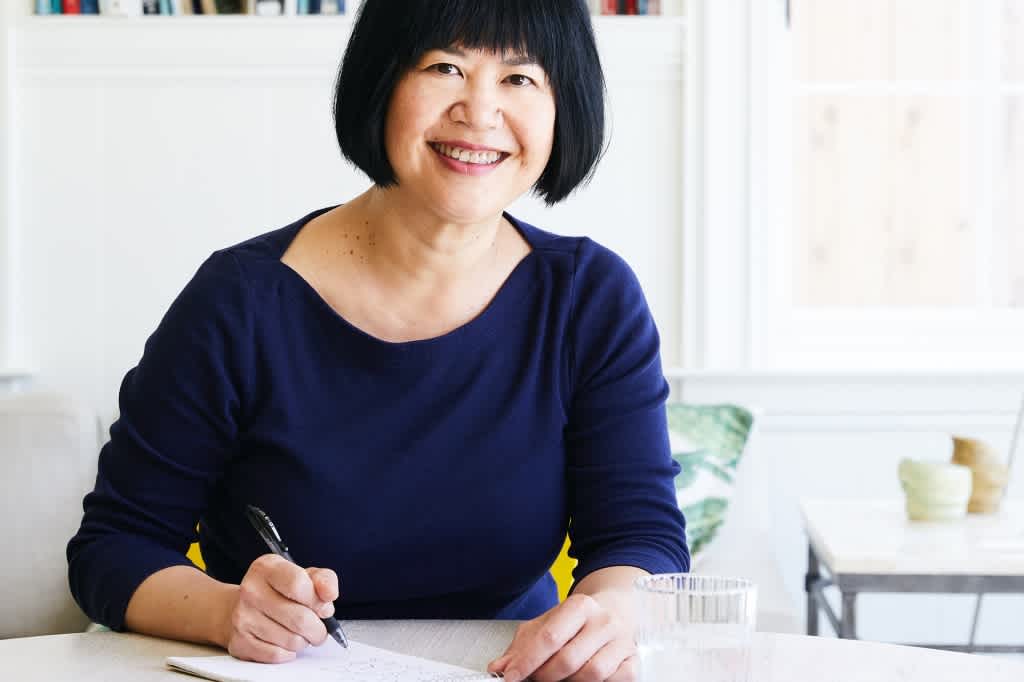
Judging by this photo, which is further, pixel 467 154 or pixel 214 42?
pixel 214 42

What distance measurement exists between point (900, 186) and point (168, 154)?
162 centimetres

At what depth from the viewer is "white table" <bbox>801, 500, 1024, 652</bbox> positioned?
1928 millimetres

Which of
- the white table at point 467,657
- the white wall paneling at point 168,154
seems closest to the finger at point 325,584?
the white table at point 467,657

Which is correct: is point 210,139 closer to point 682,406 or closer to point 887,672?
point 682,406

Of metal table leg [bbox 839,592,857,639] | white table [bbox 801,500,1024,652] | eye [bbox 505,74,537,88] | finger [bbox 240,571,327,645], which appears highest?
eye [bbox 505,74,537,88]

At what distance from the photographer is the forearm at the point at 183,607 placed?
3.32ft

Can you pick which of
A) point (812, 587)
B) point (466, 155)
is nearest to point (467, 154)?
point (466, 155)

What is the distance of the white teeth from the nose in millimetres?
26

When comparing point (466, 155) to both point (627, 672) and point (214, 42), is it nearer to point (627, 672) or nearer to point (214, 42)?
point (627, 672)

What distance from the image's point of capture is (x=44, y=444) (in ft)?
7.05

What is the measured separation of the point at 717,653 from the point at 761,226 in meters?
1.99

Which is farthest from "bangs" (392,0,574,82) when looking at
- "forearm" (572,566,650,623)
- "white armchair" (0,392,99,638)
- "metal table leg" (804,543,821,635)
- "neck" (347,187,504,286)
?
"metal table leg" (804,543,821,635)

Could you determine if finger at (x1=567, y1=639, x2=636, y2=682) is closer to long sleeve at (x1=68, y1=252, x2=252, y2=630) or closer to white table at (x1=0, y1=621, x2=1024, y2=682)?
white table at (x1=0, y1=621, x2=1024, y2=682)

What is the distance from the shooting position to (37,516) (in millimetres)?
2127
